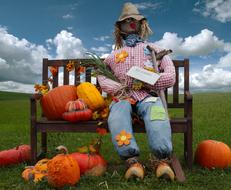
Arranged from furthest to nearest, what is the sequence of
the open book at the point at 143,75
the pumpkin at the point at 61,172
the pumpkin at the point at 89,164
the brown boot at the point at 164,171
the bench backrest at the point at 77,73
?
the bench backrest at the point at 77,73 → the open book at the point at 143,75 → the pumpkin at the point at 89,164 → the brown boot at the point at 164,171 → the pumpkin at the point at 61,172

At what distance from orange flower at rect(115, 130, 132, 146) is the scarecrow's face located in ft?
4.48

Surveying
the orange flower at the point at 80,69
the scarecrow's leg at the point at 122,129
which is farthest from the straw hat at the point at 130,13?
the scarecrow's leg at the point at 122,129

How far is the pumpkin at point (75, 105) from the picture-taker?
166 inches

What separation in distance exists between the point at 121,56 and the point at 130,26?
373 mm

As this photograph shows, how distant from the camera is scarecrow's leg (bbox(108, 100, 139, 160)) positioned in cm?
372

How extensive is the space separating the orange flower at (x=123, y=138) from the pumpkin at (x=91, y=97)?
0.62 m

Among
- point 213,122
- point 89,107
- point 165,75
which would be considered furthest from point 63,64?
point 213,122

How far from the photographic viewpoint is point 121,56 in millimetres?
4551

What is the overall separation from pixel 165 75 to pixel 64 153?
1.29 m

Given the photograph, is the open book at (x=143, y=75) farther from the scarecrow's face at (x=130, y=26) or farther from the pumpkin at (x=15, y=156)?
the pumpkin at (x=15, y=156)

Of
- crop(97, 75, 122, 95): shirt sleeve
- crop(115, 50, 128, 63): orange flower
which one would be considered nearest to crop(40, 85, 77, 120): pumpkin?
crop(97, 75, 122, 95): shirt sleeve

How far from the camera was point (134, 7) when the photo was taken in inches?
188

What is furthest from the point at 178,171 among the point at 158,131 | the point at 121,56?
the point at 121,56


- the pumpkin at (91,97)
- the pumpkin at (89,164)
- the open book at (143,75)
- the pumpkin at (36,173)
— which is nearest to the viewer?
the pumpkin at (36,173)
